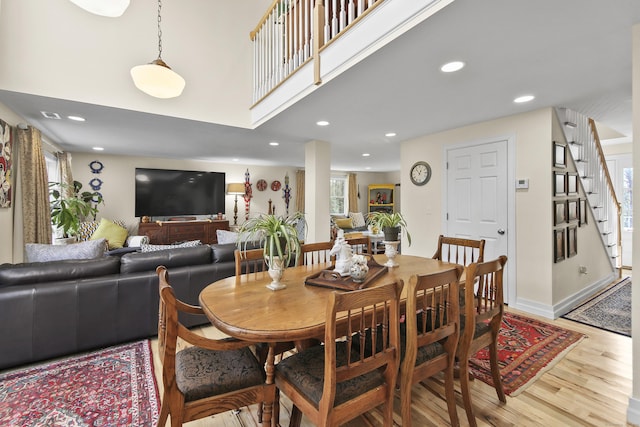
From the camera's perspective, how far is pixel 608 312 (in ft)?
10.4

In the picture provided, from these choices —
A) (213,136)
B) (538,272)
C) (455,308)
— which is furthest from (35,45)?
(538,272)

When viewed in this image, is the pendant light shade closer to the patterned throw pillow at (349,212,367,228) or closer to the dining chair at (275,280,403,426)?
the dining chair at (275,280,403,426)

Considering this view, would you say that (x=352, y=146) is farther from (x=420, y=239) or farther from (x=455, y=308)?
(x=455, y=308)

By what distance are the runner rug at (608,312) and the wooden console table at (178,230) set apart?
6134 millimetres

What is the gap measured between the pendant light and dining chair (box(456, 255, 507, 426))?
2.58 metres

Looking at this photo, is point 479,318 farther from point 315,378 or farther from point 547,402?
point 315,378

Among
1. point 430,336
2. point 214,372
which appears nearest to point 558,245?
point 430,336

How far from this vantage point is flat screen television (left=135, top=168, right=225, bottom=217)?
19.7 feet

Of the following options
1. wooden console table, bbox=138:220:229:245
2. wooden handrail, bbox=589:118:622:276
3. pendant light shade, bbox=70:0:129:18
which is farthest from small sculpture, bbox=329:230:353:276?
wooden console table, bbox=138:220:229:245

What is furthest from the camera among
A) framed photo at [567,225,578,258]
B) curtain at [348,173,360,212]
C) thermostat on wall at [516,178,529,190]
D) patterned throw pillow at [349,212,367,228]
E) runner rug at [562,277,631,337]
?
curtain at [348,173,360,212]

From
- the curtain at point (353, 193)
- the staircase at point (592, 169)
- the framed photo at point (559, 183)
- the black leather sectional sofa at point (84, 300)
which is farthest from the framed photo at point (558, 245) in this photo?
the curtain at point (353, 193)

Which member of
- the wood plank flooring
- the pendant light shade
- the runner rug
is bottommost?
the wood plank flooring

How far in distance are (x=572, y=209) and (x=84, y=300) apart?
16.6ft

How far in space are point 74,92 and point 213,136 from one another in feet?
5.48
